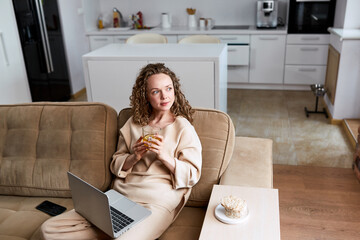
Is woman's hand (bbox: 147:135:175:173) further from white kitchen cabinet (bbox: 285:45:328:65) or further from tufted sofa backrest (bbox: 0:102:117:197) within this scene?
white kitchen cabinet (bbox: 285:45:328:65)

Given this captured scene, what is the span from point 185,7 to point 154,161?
4.25m

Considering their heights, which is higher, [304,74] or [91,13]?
[91,13]

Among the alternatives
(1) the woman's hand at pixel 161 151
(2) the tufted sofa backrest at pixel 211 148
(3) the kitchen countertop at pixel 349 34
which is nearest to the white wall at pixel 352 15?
(3) the kitchen countertop at pixel 349 34

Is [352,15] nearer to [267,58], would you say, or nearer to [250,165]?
[267,58]

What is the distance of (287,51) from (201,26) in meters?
1.30

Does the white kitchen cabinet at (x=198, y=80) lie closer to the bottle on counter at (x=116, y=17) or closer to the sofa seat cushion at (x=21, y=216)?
the sofa seat cushion at (x=21, y=216)

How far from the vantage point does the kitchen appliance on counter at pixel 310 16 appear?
4.52 metres

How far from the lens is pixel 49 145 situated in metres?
1.85

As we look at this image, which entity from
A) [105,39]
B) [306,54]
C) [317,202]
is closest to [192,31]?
[105,39]

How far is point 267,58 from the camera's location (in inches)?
188

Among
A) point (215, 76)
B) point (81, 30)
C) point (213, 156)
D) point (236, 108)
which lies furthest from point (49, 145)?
point (81, 30)

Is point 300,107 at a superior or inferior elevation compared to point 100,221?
inferior

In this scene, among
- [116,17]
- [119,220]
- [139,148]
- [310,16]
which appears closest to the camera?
[119,220]

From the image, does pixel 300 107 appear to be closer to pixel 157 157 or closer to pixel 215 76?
pixel 215 76
